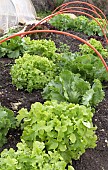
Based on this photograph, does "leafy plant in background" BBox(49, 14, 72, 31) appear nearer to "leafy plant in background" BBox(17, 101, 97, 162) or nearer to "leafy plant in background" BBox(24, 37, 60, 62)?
"leafy plant in background" BBox(24, 37, 60, 62)

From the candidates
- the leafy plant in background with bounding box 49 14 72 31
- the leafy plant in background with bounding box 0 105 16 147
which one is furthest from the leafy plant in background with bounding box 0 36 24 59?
the leafy plant in background with bounding box 49 14 72 31

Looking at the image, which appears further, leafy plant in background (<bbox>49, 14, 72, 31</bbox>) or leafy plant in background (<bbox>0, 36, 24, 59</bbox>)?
leafy plant in background (<bbox>49, 14, 72, 31</bbox>)

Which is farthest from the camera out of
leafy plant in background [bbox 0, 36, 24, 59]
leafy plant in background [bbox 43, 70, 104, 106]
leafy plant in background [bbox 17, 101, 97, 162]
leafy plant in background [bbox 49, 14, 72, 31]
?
leafy plant in background [bbox 49, 14, 72, 31]

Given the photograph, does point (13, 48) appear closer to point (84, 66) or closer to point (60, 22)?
point (84, 66)

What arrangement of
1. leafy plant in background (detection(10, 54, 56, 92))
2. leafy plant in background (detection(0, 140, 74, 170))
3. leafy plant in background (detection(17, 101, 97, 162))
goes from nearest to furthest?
leafy plant in background (detection(0, 140, 74, 170))
leafy plant in background (detection(17, 101, 97, 162))
leafy plant in background (detection(10, 54, 56, 92))

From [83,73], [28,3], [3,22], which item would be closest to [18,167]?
[83,73]

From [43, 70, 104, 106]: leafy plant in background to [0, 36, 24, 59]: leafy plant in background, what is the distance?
69.1 inches

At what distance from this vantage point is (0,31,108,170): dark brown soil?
12.7 ft

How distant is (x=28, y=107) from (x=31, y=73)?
0.68m

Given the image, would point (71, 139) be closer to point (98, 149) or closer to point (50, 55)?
point (98, 149)

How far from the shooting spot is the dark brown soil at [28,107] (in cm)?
388

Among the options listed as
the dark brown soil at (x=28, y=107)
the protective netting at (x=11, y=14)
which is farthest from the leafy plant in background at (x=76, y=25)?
the dark brown soil at (x=28, y=107)

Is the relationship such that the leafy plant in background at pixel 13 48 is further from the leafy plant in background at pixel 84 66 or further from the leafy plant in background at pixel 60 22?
the leafy plant in background at pixel 60 22

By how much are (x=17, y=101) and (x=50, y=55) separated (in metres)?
1.51
